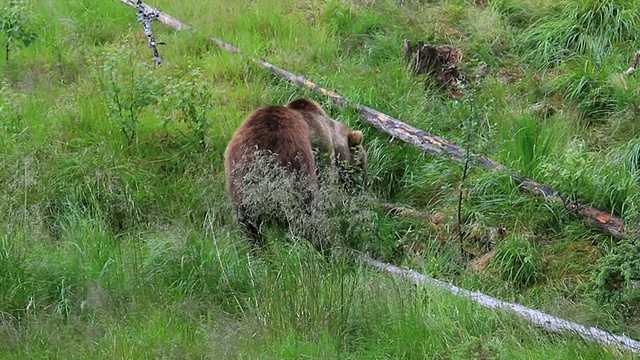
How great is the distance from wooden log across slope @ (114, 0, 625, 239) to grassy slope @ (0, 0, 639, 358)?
0.34 feet

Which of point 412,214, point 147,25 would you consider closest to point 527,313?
point 412,214

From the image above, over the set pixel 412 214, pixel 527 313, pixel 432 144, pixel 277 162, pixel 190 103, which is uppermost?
pixel 277 162

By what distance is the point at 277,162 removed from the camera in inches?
233

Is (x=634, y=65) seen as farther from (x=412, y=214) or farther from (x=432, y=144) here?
(x=412, y=214)

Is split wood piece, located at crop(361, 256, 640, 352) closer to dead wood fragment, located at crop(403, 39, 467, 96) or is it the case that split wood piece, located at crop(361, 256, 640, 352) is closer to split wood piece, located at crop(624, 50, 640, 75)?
dead wood fragment, located at crop(403, 39, 467, 96)

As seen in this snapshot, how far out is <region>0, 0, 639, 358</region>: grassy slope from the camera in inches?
188

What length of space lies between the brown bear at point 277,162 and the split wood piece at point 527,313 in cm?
71

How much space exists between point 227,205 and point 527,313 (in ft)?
8.82

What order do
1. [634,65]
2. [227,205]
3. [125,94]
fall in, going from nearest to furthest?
[227,205], [125,94], [634,65]

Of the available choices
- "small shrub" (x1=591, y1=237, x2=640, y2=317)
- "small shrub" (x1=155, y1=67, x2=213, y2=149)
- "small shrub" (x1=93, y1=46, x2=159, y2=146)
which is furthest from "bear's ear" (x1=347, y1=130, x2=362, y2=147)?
"small shrub" (x1=591, y1=237, x2=640, y2=317)

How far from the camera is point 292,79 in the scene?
8672 mm

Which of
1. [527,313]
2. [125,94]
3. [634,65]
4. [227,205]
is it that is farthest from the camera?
[634,65]

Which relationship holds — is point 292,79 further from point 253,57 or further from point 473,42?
point 473,42

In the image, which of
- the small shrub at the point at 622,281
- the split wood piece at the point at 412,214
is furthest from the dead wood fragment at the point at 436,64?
the small shrub at the point at 622,281
